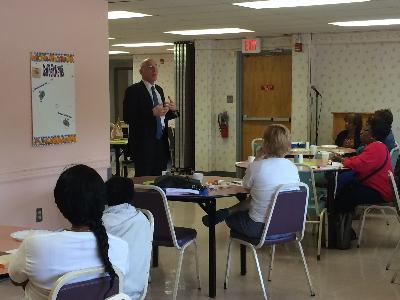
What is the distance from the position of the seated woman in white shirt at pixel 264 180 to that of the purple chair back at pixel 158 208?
1.39 feet

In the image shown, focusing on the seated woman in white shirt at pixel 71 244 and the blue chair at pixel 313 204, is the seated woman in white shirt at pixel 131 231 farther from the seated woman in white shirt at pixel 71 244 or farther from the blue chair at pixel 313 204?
the blue chair at pixel 313 204

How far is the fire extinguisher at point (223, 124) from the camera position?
1080 centimetres

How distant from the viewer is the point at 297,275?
500 cm

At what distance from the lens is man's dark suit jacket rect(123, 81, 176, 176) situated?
6.21 meters

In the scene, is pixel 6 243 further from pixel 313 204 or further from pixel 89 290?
pixel 313 204

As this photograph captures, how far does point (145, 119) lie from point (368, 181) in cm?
223

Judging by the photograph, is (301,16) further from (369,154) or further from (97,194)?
(97,194)

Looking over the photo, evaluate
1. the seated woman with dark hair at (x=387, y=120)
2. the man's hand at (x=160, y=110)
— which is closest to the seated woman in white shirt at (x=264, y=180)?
the man's hand at (x=160, y=110)

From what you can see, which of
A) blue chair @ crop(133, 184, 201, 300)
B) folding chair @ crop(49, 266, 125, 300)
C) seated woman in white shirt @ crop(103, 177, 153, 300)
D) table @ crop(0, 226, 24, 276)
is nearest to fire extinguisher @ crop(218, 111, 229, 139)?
blue chair @ crop(133, 184, 201, 300)

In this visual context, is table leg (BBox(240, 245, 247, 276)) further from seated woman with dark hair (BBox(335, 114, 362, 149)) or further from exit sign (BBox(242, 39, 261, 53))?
exit sign (BBox(242, 39, 261, 53))

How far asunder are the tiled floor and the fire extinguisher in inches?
181

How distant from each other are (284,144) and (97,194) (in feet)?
7.73

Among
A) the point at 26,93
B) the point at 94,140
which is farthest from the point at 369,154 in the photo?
the point at 26,93

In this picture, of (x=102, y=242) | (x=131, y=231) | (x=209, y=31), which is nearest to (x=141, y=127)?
(x=131, y=231)
